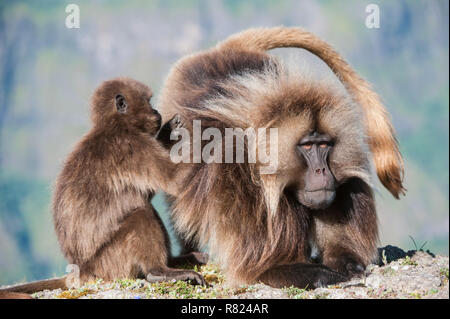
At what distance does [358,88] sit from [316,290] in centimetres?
280

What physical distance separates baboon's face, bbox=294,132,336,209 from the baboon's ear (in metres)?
1.93

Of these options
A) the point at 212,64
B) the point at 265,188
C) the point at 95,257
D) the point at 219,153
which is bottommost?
the point at 95,257

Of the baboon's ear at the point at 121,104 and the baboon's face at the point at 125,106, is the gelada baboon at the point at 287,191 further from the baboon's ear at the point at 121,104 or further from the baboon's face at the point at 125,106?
the baboon's ear at the point at 121,104

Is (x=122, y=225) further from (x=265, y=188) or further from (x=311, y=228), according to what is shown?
(x=311, y=228)

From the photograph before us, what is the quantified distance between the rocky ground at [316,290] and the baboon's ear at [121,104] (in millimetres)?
1831

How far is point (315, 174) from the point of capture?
623 cm

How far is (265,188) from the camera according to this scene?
632cm

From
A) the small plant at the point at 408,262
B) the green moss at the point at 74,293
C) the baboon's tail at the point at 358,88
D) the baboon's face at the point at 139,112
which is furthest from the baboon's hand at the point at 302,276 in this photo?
the baboon's face at the point at 139,112

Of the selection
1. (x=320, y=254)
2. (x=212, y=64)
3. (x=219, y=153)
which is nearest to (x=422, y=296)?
(x=320, y=254)

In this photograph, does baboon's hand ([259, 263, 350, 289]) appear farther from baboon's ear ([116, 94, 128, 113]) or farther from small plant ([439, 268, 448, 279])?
baboon's ear ([116, 94, 128, 113])

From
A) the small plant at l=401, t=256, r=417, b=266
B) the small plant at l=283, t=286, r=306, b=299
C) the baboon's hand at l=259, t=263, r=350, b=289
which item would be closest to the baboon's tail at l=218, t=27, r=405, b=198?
the small plant at l=401, t=256, r=417, b=266

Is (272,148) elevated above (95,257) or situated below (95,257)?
above

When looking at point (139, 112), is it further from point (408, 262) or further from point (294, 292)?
point (408, 262)

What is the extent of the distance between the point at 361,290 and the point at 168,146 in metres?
2.65
